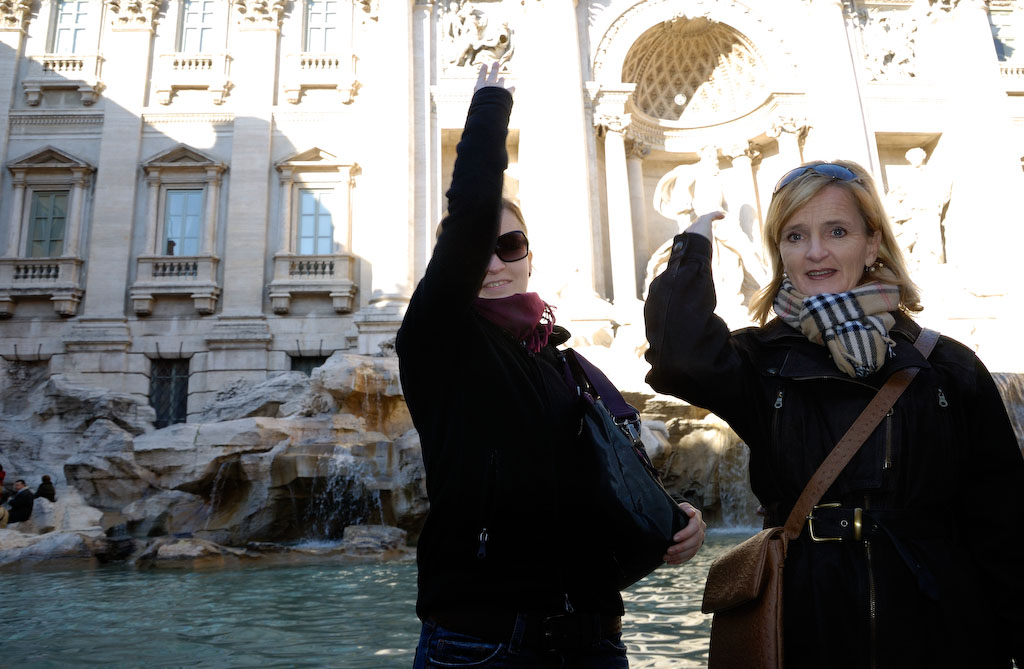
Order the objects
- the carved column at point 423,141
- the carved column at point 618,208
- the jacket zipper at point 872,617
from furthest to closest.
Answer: the carved column at point 423,141
the carved column at point 618,208
the jacket zipper at point 872,617

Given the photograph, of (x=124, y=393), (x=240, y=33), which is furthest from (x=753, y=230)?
(x=124, y=393)

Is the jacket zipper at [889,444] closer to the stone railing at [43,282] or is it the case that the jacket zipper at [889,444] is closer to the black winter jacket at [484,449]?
the black winter jacket at [484,449]

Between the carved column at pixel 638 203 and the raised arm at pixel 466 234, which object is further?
the carved column at pixel 638 203

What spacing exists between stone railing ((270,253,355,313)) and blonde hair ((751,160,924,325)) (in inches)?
563

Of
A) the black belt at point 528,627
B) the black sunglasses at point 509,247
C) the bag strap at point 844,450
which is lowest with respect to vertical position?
the black belt at point 528,627

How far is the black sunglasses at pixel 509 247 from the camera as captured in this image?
5.71 ft

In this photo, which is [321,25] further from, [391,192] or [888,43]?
[888,43]

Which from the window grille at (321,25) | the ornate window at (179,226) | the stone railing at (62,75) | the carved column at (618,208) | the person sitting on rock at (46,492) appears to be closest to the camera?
the person sitting on rock at (46,492)

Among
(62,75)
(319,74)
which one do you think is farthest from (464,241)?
(62,75)

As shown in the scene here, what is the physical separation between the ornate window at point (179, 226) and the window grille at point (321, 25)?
12.3 feet

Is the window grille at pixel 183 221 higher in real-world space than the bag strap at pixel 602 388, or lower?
higher

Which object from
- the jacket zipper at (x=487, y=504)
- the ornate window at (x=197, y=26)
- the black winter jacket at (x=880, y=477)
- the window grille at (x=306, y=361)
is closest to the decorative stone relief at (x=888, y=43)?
the window grille at (x=306, y=361)

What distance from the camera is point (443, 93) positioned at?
53.2 ft

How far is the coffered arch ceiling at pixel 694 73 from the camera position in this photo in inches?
665
